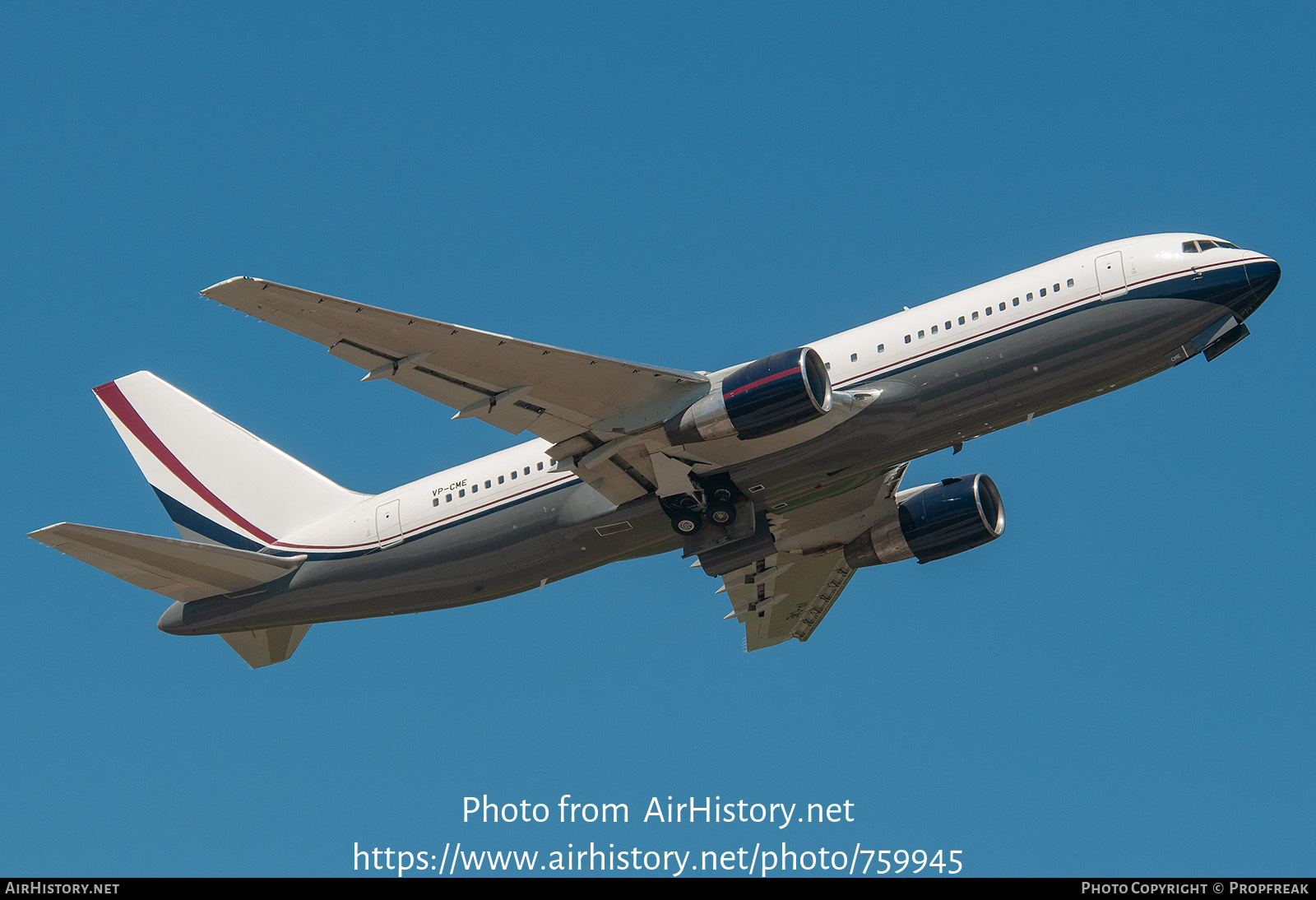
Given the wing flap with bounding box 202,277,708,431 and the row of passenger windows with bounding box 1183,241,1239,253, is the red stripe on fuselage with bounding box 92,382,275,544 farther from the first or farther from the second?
the row of passenger windows with bounding box 1183,241,1239,253

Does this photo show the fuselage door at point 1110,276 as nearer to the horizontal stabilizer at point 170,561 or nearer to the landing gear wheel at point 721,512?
the landing gear wheel at point 721,512

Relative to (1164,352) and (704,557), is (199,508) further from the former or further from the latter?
(1164,352)

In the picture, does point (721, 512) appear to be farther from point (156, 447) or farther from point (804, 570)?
point (156, 447)

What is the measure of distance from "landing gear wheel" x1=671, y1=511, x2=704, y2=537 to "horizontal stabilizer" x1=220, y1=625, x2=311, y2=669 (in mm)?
12303

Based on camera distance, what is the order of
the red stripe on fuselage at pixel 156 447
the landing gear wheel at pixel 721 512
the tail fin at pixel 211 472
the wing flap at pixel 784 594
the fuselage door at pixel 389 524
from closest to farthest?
1. the landing gear wheel at pixel 721 512
2. the fuselage door at pixel 389 524
3. the tail fin at pixel 211 472
4. the red stripe on fuselage at pixel 156 447
5. the wing flap at pixel 784 594

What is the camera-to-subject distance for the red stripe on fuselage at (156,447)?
1582 inches

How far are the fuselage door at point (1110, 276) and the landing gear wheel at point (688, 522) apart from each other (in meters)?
11.0

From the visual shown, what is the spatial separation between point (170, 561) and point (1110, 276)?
2485 cm

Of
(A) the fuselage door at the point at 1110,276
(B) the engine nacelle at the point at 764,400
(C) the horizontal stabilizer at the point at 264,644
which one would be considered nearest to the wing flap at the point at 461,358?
(B) the engine nacelle at the point at 764,400

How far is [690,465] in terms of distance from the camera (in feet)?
111

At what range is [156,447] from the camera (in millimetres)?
41719

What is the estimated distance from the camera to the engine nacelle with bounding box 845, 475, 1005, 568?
1539 inches

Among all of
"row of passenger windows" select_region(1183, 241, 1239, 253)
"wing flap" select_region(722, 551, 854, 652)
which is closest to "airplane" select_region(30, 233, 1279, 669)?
"row of passenger windows" select_region(1183, 241, 1239, 253)
